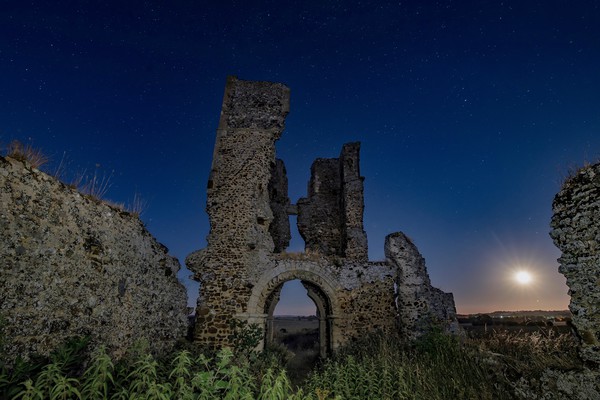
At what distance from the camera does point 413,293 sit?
10.8 meters

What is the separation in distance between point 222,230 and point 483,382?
A: 330 inches

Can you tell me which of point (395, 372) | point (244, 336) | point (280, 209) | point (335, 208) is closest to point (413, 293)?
point (395, 372)

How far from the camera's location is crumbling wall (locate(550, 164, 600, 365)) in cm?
414

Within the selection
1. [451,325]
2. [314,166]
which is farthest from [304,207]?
[451,325]

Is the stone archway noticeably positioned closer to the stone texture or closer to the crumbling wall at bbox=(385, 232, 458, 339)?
the crumbling wall at bbox=(385, 232, 458, 339)

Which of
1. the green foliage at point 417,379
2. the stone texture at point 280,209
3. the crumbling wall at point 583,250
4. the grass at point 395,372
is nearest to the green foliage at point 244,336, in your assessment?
the grass at point 395,372

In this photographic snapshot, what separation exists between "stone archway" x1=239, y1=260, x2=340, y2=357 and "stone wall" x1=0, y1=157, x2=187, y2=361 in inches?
144

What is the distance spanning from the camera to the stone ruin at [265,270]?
10297 mm

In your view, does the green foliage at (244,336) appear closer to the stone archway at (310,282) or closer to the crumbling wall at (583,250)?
the stone archway at (310,282)

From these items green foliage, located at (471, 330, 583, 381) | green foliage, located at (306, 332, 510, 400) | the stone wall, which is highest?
the stone wall

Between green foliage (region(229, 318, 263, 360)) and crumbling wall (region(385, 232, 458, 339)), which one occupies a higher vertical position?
crumbling wall (region(385, 232, 458, 339))

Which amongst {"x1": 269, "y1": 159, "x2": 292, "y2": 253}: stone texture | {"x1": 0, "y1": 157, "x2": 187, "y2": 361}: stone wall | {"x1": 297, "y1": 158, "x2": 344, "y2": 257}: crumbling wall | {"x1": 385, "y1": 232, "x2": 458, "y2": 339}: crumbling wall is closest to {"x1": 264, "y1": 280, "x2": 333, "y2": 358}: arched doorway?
{"x1": 385, "y1": 232, "x2": 458, "y2": 339}: crumbling wall

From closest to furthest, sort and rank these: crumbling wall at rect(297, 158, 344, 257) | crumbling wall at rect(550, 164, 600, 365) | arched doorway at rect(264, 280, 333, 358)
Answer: crumbling wall at rect(550, 164, 600, 365), arched doorway at rect(264, 280, 333, 358), crumbling wall at rect(297, 158, 344, 257)

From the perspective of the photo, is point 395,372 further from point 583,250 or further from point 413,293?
point 413,293
